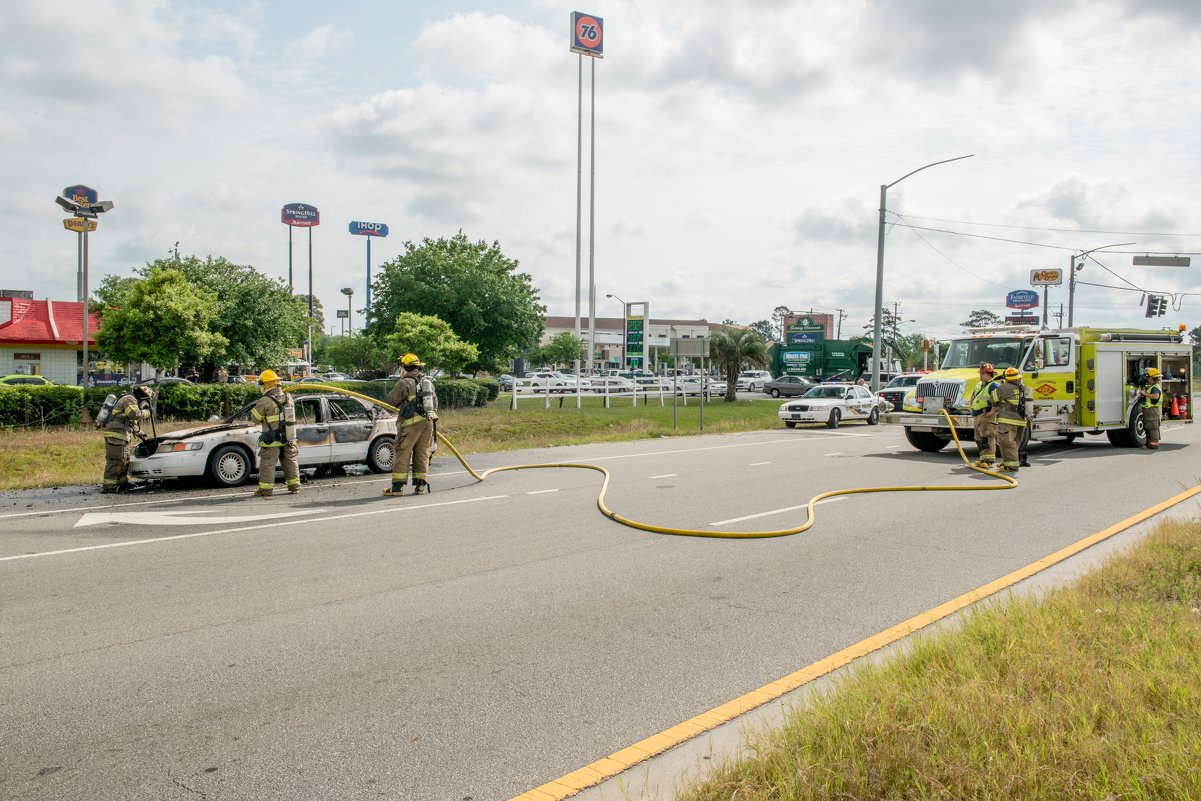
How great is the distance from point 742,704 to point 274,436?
30.3 feet

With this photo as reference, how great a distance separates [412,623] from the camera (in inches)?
241

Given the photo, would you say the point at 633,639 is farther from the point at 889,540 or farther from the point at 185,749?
the point at 889,540

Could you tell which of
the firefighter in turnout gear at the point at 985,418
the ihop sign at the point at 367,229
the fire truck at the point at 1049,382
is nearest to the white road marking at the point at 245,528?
the firefighter in turnout gear at the point at 985,418

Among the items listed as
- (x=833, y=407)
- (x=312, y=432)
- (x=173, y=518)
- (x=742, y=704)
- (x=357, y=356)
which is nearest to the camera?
(x=742, y=704)

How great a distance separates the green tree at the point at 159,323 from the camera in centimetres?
3055

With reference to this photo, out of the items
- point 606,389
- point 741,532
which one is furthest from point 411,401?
point 606,389

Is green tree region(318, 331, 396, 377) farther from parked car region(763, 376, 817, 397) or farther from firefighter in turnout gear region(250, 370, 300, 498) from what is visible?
firefighter in turnout gear region(250, 370, 300, 498)

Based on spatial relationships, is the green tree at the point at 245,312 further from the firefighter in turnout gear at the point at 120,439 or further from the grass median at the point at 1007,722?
the grass median at the point at 1007,722

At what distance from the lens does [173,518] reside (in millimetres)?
10438

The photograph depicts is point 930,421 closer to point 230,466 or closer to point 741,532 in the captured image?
point 741,532

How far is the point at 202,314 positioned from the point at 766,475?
2389 cm

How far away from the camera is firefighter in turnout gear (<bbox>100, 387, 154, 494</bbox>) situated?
12852mm

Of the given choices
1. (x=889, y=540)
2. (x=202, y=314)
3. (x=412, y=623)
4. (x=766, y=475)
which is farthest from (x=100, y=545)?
(x=202, y=314)

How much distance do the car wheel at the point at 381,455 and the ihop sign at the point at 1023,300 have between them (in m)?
68.1
